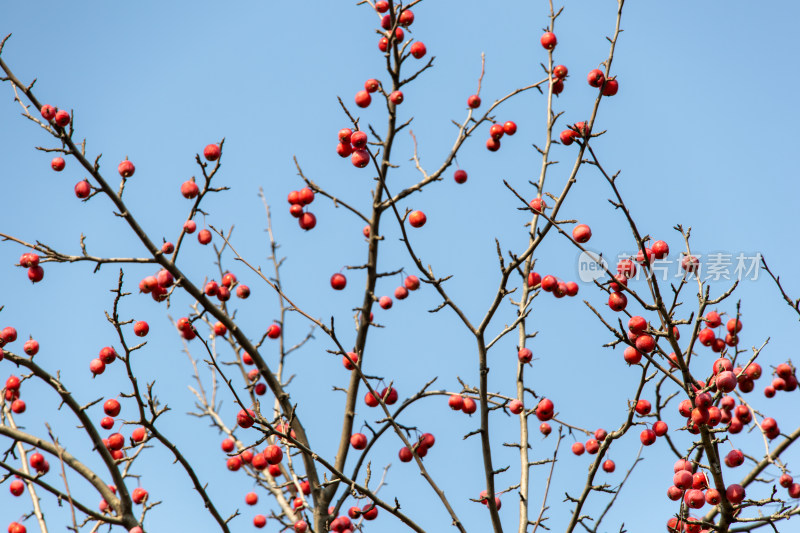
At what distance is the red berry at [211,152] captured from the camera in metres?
4.64

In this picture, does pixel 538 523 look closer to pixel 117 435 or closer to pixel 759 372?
pixel 759 372

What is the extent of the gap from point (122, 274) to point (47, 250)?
74 cm

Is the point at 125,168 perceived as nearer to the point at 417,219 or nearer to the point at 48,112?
the point at 48,112

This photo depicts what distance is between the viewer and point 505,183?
3.56 meters

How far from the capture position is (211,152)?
15.3ft

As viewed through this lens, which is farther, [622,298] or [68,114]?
[68,114]

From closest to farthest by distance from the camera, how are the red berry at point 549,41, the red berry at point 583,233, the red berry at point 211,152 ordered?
the red berry at point 583,233
the red berry at point 211,152
the red berry at point 549,41

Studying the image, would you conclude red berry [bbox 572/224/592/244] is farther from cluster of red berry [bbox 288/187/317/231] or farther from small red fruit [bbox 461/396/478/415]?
cluster of red berry [bbox 288/187/317/231]

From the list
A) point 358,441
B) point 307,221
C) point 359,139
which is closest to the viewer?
point 359,139

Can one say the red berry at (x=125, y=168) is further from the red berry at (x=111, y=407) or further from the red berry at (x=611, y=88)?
the red berry at (x=611, y=88)

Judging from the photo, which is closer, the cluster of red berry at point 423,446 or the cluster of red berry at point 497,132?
the cluster of red berry at point 423,446

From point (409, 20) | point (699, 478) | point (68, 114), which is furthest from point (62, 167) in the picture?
point (699, 478)

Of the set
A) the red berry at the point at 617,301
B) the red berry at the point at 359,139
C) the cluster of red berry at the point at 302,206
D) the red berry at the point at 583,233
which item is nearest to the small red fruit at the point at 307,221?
the cluster of red berry at the point at 302,206

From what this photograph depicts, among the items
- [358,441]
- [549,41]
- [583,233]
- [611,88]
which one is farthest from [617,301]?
[549,41]
